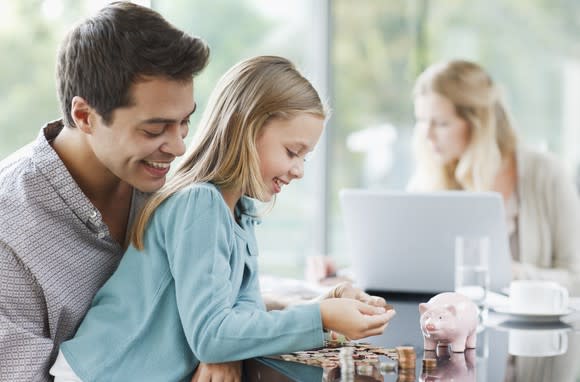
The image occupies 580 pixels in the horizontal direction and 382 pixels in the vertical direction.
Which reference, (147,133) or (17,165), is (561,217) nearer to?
(147,133)

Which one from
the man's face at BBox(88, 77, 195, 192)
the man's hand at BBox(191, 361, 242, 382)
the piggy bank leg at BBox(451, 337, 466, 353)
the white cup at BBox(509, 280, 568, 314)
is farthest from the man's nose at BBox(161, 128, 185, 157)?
the white cup at BBox(509, 280, 568, 314)

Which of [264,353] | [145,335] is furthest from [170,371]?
[264,353]

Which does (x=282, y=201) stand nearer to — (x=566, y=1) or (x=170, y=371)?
(x=566, y=1)

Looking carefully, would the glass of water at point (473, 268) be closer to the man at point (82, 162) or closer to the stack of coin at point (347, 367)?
the man at point (82, 162)

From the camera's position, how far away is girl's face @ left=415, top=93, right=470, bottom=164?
3.29m

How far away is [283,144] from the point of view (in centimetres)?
166

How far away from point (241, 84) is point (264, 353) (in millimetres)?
518

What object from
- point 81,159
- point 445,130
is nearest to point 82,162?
point 81,159

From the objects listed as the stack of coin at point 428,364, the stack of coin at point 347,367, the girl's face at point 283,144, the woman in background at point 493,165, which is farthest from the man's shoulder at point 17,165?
the woman in background at point 493,165

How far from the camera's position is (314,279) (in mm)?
2525

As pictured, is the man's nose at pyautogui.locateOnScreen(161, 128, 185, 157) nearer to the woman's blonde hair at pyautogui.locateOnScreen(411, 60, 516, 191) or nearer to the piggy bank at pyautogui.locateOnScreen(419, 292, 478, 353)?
the piggy bank at pyautogui.locateOnScreen(419, 292, 478, 353)

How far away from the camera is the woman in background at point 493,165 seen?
3.19m

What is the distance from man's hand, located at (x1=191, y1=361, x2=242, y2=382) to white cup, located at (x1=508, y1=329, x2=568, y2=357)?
50 centimetres

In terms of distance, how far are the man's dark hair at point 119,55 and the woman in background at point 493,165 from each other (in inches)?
72.0
